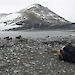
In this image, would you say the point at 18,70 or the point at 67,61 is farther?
the point at 67,61

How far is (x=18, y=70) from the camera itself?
50.4 feet

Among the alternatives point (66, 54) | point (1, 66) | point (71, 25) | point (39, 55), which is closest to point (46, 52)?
point (39, 55)

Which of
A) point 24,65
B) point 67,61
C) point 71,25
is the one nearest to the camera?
point 24,65

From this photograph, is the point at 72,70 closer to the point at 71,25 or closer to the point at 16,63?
the point at 16,63

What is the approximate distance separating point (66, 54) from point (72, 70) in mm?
2450

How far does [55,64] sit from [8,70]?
158 inches

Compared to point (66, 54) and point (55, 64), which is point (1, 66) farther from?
point (66, 54)

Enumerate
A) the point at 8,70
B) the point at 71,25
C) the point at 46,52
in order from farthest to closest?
the point at 71,25 → the point at 46,52 → the point at 8,70

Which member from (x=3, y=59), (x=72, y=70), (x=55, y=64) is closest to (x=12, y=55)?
(x=3, y=59)

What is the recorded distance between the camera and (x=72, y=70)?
15828mm

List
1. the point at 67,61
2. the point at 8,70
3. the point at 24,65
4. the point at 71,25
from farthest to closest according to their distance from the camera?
the point at 71,25, the point at 67,61, the point at 24,65, the point at 8,70

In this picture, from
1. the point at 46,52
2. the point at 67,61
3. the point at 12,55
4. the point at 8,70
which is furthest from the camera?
the point at 46,52

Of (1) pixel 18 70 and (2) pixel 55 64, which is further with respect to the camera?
(2) pixel 55 64

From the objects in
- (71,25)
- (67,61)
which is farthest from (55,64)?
(71,25)
